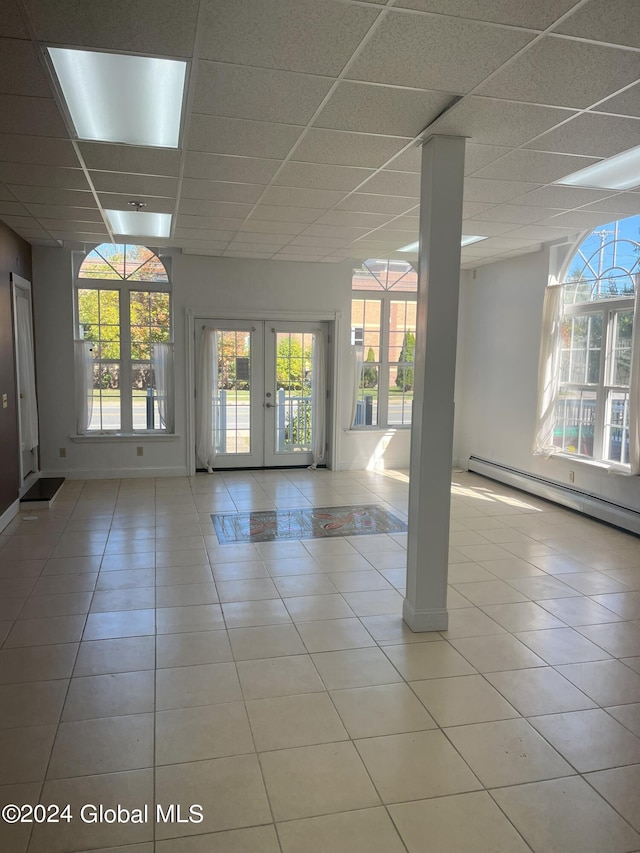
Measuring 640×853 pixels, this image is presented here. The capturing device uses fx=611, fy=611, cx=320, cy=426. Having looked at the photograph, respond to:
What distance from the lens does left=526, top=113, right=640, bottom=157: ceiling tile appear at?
3045 mm

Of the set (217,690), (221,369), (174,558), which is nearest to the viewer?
(217,690)

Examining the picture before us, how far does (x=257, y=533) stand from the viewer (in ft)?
17.1

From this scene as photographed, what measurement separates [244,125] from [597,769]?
130 inches

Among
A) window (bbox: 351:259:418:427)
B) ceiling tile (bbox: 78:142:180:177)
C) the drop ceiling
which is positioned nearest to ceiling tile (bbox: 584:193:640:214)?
the drop ceiling

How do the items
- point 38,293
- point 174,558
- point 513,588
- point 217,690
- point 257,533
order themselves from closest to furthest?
point 217,690 → point 513,588 → point 174,558 → point 257,533 → point 38,293

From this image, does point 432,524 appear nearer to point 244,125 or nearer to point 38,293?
point 244,125

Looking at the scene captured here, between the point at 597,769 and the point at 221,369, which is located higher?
the point at 221,369

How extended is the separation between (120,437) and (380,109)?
5372 mm

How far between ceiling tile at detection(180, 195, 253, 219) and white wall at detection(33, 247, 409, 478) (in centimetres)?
230

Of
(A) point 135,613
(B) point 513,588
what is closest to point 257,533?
(A) point 135,613

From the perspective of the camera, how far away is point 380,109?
2.92 m

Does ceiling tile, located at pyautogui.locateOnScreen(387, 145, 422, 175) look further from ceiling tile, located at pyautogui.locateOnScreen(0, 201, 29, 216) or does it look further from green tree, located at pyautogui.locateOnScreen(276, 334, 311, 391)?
green tree, located at pyautogui.locateOnScreen(276, 334, 311, 391)

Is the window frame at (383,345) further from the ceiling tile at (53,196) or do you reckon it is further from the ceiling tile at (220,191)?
the ceiling tile at (53,196)

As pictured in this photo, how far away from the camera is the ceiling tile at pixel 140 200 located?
4.57 metres
